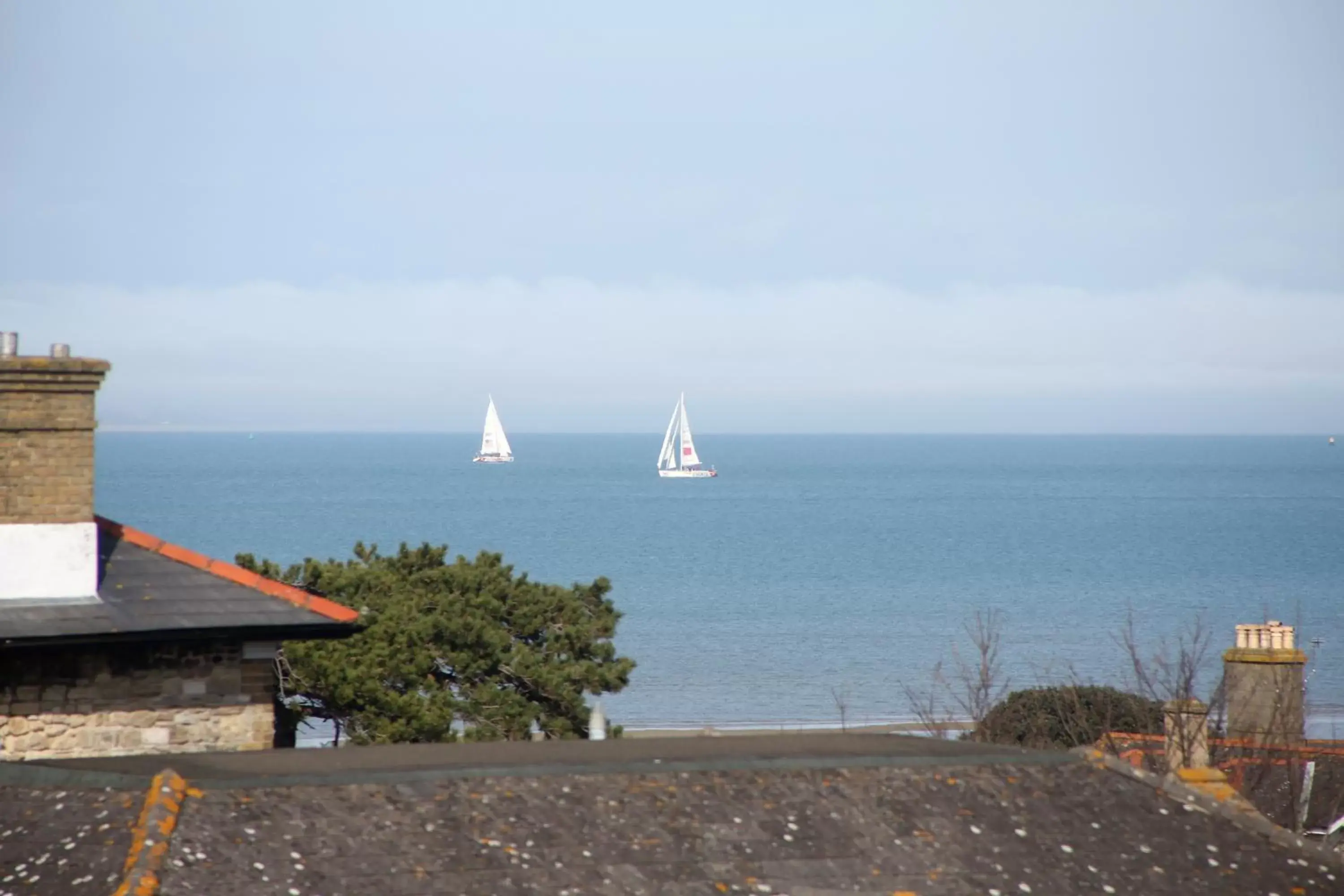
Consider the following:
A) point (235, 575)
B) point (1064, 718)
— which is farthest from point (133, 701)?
point (1064, 718)

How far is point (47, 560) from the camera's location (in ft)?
41.8

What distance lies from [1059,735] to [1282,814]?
9993 mm

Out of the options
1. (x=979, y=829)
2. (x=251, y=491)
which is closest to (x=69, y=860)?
(x=979, y=829)

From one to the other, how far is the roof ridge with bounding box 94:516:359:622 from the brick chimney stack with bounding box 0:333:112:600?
57 centimetres

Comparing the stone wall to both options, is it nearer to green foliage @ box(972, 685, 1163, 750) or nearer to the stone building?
the stone building

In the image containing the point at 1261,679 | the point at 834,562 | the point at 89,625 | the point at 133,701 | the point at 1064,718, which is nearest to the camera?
the point at 89,625

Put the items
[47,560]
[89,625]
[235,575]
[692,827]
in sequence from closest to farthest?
[692,827], [89,625], [47,560], [235,575]

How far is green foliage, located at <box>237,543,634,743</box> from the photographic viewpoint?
2000cm

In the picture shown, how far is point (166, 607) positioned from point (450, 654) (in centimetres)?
858

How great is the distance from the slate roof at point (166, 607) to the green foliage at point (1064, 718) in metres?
16.4

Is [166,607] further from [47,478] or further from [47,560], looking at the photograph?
[47,478]

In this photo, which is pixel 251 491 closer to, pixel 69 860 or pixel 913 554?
pixel 913 554

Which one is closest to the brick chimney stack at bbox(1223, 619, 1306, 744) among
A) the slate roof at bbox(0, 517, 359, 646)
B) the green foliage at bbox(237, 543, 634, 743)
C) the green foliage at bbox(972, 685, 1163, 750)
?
the green foliage at bbox(972, 685, 1163, 750)

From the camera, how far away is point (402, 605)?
72.1 feet
